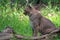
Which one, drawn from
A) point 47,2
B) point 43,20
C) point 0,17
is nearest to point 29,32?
point 43,20

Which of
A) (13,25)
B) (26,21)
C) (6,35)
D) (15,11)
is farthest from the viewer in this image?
(15,11)

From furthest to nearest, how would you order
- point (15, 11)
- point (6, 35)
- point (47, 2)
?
1. point (47, 2)
2. point (15, 11)
3. point (6, 35)

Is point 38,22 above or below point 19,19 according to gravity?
above

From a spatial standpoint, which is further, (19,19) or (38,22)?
(19,19)

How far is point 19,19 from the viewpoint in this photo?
980 centimetres

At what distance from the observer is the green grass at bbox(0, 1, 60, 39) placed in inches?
342

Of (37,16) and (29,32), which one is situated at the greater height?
(37,16)

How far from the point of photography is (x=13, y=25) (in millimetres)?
8914

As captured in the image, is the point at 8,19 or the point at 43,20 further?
the point at 8,19

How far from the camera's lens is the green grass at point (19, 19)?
8695 mm

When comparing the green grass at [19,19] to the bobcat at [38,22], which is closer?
the bobcat at [38,22]

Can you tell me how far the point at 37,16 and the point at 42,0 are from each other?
4091mm

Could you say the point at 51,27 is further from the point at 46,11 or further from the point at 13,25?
the point at 46,11

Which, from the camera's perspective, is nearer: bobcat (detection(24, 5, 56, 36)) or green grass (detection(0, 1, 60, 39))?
bobcat (detection(24, 5, 56, 36))
